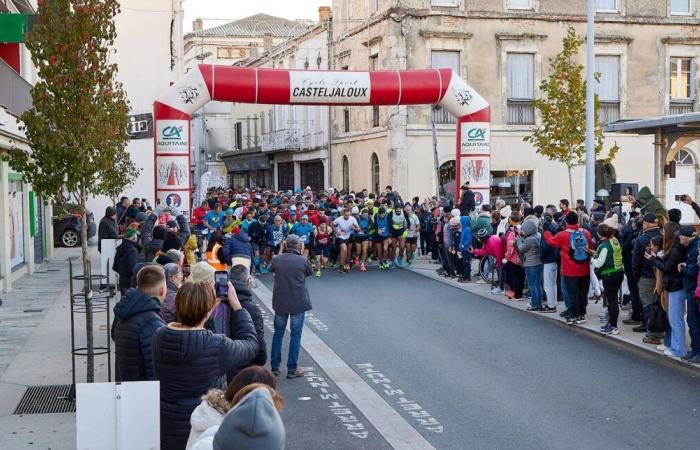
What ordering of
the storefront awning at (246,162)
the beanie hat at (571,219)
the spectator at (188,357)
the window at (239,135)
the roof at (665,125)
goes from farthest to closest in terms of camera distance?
the window at (239,135) → the storefront awning at (246,162) → the roof at (665,125) → the beanie hat at (571,219) → the spectator at (188,357)

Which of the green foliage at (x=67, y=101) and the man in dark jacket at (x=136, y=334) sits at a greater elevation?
the green foliage at (x=67, y=101)

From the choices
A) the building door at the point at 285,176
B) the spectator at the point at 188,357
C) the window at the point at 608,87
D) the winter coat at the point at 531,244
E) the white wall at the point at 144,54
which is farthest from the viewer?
the building door at the point at 285,176

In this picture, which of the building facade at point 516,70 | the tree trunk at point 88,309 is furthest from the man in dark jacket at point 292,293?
the building facade at point 516,70

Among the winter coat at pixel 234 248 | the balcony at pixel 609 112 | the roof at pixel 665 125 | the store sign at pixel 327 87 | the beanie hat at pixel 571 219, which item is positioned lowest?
the winter coat at pixel 234 248

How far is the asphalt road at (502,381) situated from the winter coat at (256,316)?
1.40m

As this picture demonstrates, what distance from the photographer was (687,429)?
8.85 metres

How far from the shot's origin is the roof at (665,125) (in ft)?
54.4

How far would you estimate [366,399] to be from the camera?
33.3 ft

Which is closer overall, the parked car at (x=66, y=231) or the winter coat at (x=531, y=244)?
the winter coat at (x=531, y=244)

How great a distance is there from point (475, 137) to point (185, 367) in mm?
19818

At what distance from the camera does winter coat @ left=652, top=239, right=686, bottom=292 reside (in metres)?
11.7

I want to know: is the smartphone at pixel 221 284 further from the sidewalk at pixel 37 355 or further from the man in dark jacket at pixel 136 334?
the sidewalk at pixel 37 355

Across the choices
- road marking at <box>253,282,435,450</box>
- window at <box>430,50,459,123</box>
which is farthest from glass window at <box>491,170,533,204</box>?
road marking at <box>253,282,435,450</box>

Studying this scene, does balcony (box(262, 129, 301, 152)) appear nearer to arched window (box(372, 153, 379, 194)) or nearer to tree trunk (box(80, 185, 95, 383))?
arched window (box(372, 153, 379, 194))
